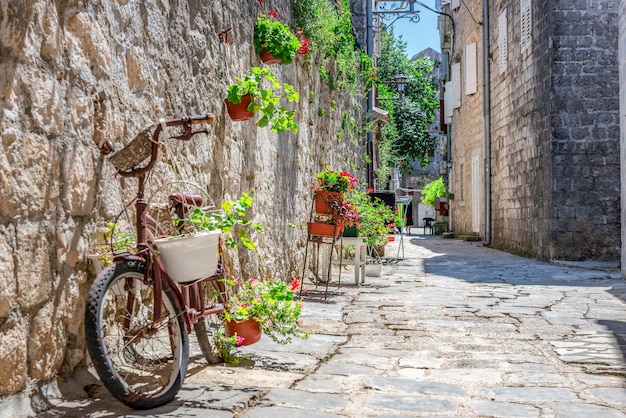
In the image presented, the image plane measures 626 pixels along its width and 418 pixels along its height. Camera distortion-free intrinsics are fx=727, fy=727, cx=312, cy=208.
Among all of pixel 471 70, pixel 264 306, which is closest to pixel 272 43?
pixel 264 306

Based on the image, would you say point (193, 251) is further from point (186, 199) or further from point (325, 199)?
point (325, 199)

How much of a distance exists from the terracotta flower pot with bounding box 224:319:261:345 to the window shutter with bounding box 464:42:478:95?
14238 millimetres

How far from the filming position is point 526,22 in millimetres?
12258

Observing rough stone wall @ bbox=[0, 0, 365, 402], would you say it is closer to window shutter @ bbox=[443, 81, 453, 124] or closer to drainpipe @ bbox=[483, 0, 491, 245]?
drainpipe @ bbox=[483, 0, 491, 245]

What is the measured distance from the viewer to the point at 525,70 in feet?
40.5

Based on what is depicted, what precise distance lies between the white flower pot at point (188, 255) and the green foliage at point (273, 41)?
120 inches

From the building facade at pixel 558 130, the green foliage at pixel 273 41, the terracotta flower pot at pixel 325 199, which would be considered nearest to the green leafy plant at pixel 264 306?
the green foliage at pixel 273 41

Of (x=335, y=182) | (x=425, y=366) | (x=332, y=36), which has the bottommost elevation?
(x=425, y=366)

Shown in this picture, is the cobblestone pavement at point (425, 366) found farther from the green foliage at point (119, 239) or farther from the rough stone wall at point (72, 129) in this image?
the green foliage at point (119, 239)

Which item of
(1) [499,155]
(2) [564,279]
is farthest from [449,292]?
(1) [499,155]

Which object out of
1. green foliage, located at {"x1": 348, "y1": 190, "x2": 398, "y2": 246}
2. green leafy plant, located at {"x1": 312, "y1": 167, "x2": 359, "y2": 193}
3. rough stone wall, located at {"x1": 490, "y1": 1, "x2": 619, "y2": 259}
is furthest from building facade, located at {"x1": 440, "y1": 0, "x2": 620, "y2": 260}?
green leafy plant, located at {"x1": 312, "y1": 167, "x2": 359, "y2": 193}

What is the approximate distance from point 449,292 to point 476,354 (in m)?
2.97

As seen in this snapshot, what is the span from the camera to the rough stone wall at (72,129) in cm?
247

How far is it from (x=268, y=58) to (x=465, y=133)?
13.4 meters
